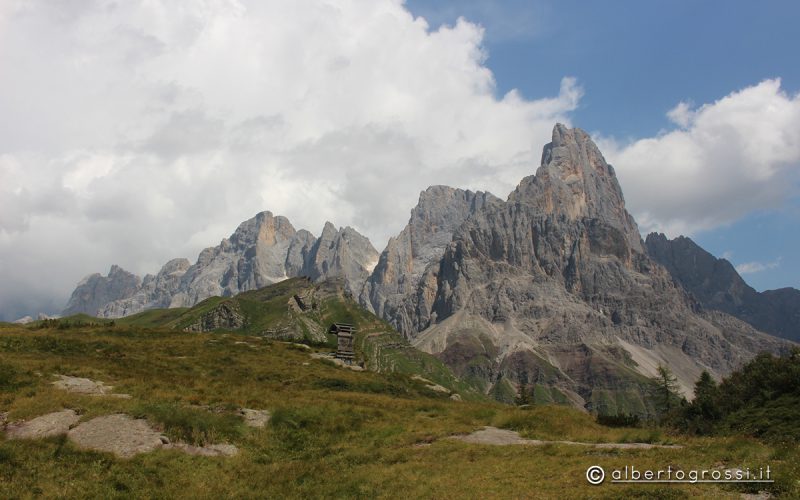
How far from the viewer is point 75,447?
953 inches

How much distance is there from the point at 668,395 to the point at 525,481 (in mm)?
113885

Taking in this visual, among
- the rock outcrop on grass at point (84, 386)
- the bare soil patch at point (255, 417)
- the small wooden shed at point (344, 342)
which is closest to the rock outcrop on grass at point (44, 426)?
the rock outcrop on grass at point (84, 386)

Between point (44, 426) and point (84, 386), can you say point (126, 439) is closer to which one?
point (44, 426)

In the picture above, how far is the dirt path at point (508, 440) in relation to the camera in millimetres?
26969

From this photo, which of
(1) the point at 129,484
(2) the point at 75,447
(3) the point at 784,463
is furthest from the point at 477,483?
(2) the point at 75,447

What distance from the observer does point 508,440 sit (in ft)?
102

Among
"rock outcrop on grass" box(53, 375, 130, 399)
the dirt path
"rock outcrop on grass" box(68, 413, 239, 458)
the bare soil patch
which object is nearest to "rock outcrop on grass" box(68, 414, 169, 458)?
"rock outcrop on grass" box(68, 413, 239, 458)

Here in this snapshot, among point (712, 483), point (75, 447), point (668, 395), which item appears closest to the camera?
point (712, 483)

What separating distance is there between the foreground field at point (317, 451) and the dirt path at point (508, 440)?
88cm

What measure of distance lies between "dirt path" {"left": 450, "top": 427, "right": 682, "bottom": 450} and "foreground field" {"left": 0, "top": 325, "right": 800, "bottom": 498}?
882 millimetres

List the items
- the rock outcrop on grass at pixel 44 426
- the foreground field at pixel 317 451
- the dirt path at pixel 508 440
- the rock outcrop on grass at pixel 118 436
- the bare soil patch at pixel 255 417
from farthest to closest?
1. the bare soil patch at pixel 255 417
2. the dirt path at pixel 508 440
3. the rock outcrop on grass at pixel 44 426
4. the rock outcrop on grass at pixel 118 436
5. the foreground field at pixel 317 451

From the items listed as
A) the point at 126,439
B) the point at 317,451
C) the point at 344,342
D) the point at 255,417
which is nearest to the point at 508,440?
the point at 317,451

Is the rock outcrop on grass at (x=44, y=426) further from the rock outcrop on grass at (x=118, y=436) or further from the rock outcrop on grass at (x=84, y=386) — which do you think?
the rock outcrop on grass at (x=84, y=386)

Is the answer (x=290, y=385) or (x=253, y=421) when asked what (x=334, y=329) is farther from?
(x=253, y=421)
